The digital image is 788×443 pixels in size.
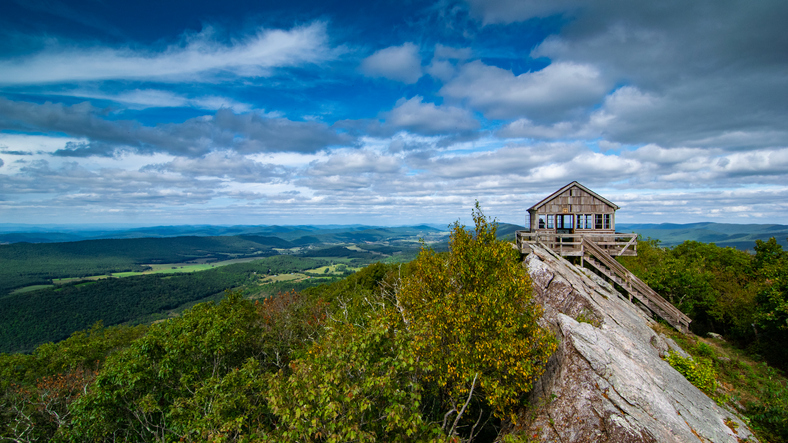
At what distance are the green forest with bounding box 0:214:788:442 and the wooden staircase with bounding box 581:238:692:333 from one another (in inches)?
62.1

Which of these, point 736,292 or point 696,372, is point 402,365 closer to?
point 696,372

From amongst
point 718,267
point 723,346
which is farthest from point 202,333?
point 718,267

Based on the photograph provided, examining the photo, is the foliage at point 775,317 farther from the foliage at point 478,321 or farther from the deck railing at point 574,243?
the foliage at point 478,321

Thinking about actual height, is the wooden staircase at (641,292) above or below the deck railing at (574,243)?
below

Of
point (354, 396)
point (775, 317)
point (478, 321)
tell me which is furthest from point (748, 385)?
point (354, 396)

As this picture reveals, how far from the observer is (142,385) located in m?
16.6

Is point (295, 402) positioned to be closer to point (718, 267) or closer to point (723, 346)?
point (723, 346)

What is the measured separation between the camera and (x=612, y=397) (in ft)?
34.7

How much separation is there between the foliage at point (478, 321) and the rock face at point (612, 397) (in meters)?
1.01

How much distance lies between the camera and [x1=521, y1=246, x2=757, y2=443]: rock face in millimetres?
9867

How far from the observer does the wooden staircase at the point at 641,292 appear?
2212cm

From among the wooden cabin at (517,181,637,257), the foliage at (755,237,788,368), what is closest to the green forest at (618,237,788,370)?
the foliage at (755,237,788,368)

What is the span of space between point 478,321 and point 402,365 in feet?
12.2

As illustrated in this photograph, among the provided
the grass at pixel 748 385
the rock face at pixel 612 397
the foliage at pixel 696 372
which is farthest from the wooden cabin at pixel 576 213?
the rock face at pixel 612 397
